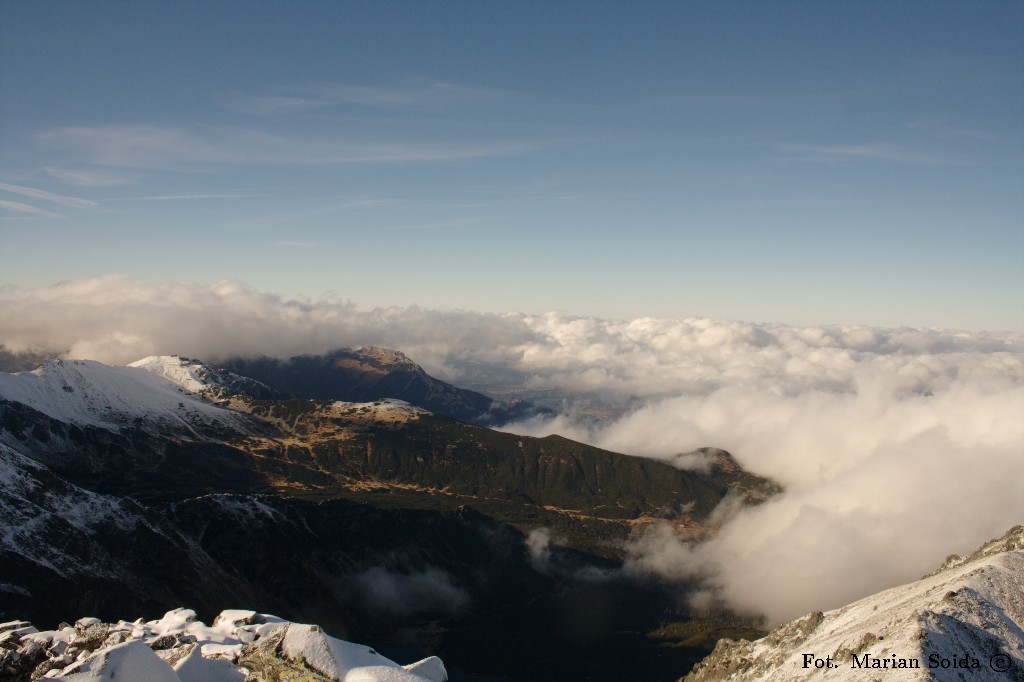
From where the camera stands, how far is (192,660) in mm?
74312

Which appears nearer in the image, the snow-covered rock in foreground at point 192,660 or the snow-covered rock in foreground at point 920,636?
the snow-covered rock in foreground at point 192,660

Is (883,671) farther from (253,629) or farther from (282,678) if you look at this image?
(253,629)

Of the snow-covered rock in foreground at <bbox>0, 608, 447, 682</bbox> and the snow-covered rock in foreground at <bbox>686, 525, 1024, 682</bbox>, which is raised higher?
the snow-covered rock in foreground at <bbox>0, 608, 447, 682</bbox>

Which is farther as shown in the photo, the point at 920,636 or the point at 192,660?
the point at 920,636

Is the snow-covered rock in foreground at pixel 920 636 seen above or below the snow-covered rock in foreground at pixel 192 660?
below

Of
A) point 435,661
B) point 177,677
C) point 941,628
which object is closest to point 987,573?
point 941,628

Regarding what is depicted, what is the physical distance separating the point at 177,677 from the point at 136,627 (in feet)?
281

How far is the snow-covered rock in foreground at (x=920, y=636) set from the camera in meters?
112

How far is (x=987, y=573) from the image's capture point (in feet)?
474

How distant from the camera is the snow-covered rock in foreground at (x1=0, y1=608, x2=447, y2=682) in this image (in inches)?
2537

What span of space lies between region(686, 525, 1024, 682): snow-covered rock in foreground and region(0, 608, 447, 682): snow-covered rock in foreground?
93.9 metres

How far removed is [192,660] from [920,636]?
5267 inches

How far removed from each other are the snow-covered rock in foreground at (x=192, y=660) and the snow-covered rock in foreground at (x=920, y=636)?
9386 centimetres

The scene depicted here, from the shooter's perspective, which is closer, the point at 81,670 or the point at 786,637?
the point at 81,670
